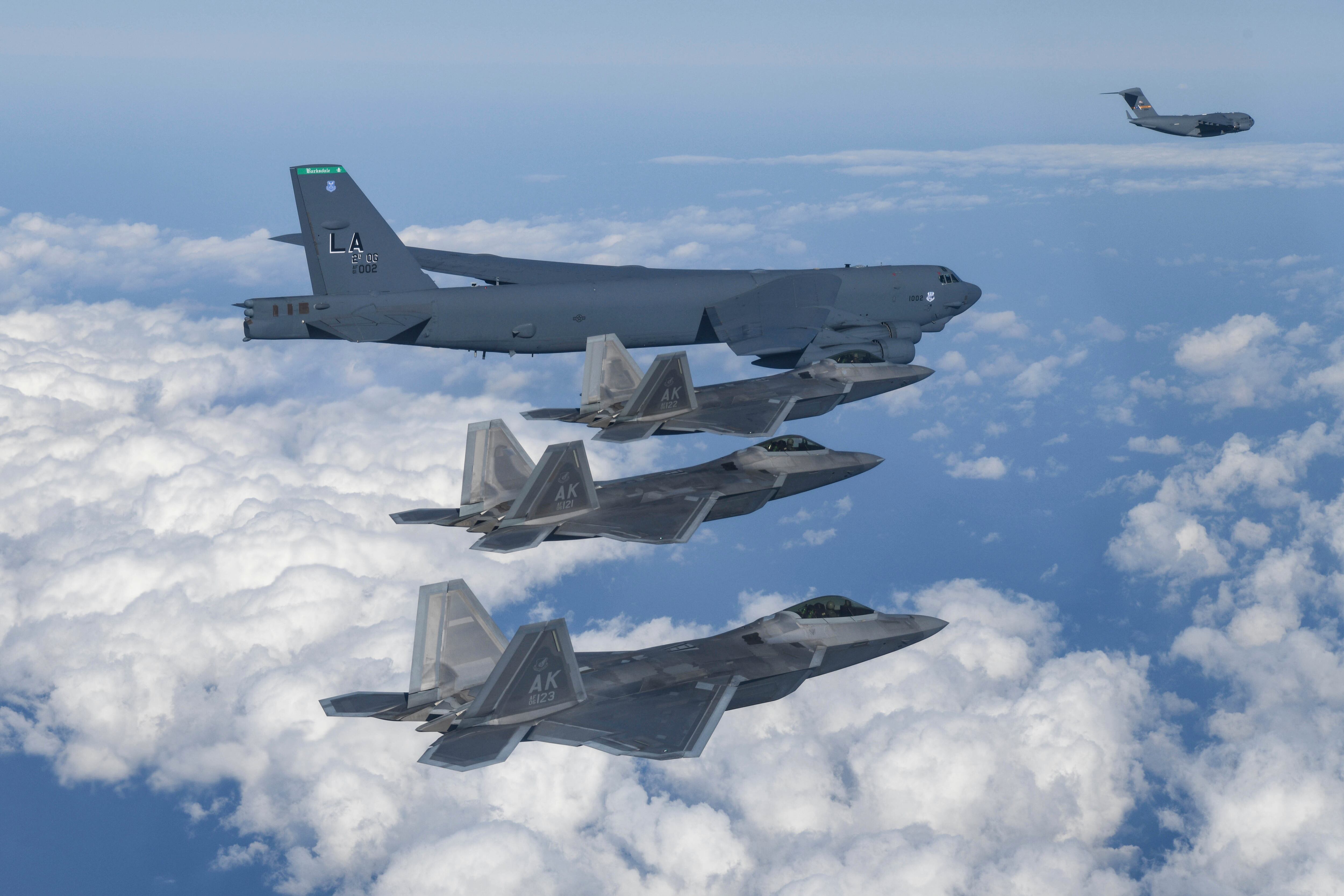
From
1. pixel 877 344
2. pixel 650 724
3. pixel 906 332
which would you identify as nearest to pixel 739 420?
pixel 877 344

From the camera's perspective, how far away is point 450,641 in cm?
2391

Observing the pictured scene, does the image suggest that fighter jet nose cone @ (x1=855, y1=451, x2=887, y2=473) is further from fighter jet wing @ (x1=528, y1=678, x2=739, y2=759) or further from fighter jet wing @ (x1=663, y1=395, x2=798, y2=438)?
fighter jet wing @ (x1=528, y1=678, x2=739, y2=759)

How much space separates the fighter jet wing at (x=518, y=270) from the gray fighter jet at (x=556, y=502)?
18461mm

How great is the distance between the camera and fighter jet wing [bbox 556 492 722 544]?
102 ft

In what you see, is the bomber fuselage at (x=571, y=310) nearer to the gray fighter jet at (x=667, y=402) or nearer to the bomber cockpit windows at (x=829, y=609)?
the gray fighter jet at (x=667, y=402)

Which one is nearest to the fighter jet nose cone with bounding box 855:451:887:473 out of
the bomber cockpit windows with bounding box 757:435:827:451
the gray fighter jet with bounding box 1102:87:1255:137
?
the bomber cockpit windows with bounding box 757:435:827:451

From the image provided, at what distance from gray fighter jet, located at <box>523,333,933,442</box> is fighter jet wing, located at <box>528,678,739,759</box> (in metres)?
12.9

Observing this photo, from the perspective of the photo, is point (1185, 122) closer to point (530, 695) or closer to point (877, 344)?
point (877, 344)

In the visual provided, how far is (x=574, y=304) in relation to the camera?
157 ft

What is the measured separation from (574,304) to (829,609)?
887 inches

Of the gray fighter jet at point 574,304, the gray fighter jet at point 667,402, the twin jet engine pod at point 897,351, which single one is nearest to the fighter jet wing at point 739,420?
the gray fighter jet at point 667,402

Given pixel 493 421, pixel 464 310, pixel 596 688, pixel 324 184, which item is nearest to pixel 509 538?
pixel 493 421

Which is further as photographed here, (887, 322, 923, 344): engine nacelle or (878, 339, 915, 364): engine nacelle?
(887, 322, 923, 344): engine nacelle

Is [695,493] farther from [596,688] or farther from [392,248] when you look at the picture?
[392,248]
